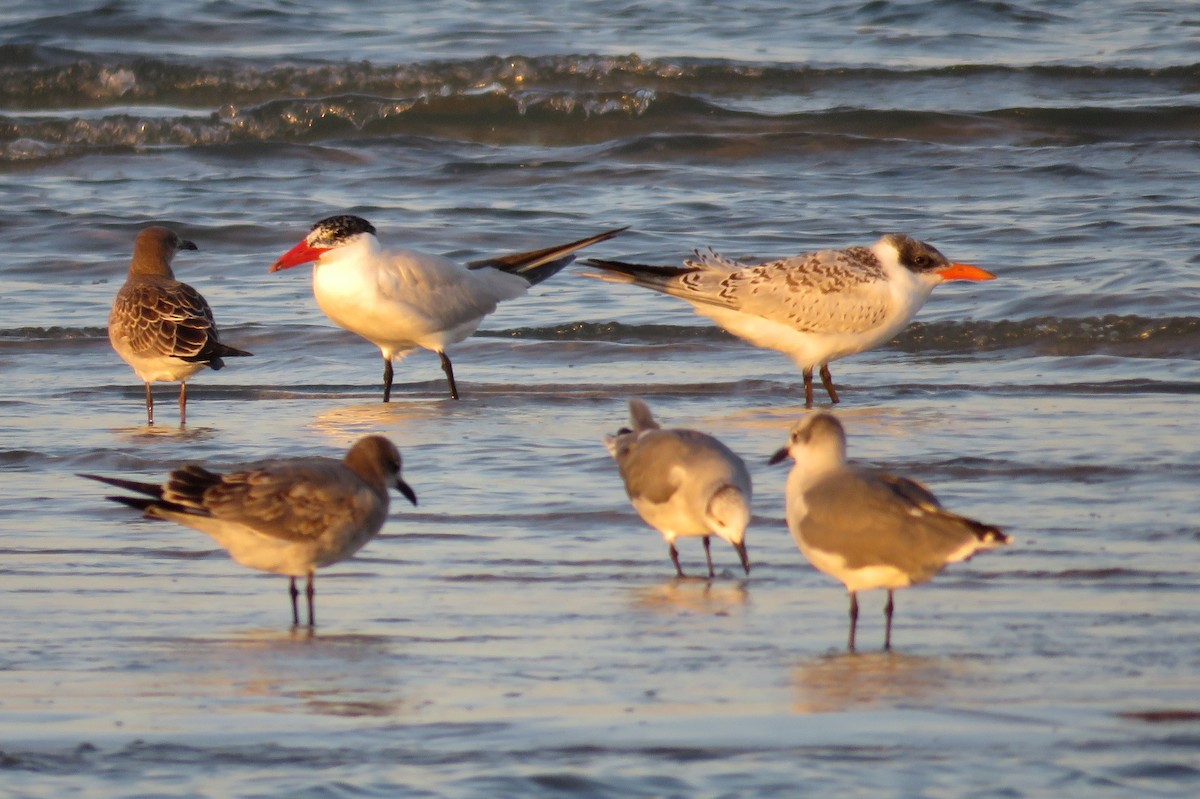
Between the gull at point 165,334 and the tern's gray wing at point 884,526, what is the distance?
4.38 metres

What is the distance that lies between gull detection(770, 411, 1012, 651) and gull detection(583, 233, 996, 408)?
4.10 metres

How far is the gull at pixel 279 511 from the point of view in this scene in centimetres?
524

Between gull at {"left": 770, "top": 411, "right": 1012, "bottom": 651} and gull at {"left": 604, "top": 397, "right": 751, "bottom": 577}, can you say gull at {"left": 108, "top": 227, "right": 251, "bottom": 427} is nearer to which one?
gull at {"left": 604, "top": 397, "right": 751, "bottom": 577}

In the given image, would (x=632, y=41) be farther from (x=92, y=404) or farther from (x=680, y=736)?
(x=680, y=736)

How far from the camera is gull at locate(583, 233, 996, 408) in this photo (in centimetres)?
938

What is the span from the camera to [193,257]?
44.1ft

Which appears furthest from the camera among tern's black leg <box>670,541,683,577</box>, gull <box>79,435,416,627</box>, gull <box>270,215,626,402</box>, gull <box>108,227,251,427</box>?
gull <box>270,215,626,402</box>

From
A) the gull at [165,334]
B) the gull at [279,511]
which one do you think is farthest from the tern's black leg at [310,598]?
the gull at [165,334]

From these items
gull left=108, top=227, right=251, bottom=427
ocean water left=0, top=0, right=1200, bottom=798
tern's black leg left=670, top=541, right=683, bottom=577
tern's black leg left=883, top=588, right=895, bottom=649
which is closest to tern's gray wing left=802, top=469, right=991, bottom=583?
tern's black leg left=883, top=588, right=895, bottom=649

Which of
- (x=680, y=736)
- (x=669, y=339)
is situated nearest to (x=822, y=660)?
(x=680, y=736)

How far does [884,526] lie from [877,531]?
2cm

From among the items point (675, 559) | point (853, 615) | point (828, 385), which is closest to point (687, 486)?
point (675, 559)

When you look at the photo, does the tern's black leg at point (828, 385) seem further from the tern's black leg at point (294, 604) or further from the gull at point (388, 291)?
the tern's black leg at point (294, 604)

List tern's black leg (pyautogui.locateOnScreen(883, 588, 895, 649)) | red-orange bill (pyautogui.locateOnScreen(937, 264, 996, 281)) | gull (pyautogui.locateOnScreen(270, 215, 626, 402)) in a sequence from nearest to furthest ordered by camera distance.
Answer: tern's black leg (pyautogui.locateOnScreen(883, 588, 895, 649)), red-orange bill (pyautogui.locateOnScreen(937, 264, 996, 281)), gull (pyautogui.locateOnScreen(270, 215, 626, 402))
